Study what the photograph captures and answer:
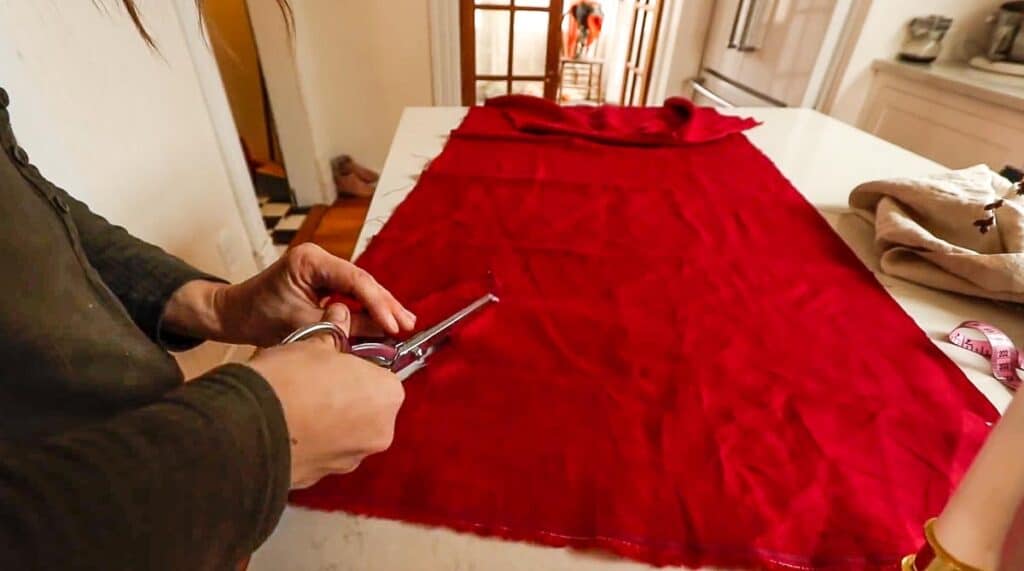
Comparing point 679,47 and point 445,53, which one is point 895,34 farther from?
point 445,53

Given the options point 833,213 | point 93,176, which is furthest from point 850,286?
point 93,176

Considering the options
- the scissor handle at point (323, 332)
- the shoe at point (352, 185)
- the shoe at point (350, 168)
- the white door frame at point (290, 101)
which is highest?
the scissor handle at point (323, 332)

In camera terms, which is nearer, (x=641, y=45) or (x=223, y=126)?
(x=223, y=126)

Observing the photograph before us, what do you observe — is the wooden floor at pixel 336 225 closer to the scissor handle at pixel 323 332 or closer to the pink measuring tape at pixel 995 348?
the scissor handle at pixel 323 332

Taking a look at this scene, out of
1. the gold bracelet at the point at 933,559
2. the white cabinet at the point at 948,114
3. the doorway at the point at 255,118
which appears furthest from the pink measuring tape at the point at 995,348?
the doorway at the point at 255,118

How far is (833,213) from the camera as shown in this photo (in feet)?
2.78

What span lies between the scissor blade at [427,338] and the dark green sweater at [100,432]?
0.20 m

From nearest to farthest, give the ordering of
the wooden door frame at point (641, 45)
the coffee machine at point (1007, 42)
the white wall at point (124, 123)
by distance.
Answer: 1. the white wall at point (124, 123)
2. the coffee machine at point (1007, 42)
3. the wooden door frame at point (641, 45)

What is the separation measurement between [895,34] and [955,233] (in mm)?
1595

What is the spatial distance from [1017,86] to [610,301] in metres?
1.82

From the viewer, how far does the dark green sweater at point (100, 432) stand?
0.66 feet

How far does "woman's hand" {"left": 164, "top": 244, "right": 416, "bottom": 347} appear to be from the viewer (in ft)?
1.64

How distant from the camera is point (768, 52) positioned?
6.92ft

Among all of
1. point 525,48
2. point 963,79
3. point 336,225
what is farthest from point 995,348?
point 525,48
